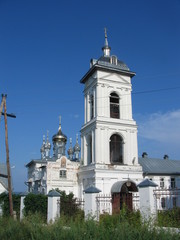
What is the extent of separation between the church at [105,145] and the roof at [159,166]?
0.49 metres

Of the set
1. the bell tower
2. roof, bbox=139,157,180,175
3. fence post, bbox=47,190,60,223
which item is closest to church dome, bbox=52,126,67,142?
the bell tower

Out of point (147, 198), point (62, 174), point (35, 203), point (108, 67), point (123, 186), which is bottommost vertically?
point (35, 203)

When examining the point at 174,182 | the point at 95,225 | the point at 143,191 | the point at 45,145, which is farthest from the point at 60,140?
the point at 95,225

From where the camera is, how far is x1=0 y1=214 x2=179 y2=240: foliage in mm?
6266

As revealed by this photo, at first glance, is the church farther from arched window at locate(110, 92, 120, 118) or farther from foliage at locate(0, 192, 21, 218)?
foliage at locate(0, 192, 21, 218)

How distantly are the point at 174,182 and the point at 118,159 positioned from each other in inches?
325

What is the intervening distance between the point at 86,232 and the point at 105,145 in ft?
48.4

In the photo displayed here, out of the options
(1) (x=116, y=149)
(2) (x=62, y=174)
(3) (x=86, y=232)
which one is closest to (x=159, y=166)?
(1) (x=116, y=149)

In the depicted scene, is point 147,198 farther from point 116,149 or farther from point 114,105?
point 114,105

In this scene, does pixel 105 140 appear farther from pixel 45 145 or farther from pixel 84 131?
pixel 45 145

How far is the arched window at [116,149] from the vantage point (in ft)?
73.4

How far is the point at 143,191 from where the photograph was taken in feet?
33.7

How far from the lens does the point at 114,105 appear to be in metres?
23.6

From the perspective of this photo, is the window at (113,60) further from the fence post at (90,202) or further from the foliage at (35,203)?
the fence post at (90,202)
